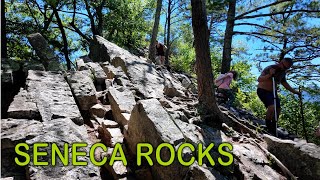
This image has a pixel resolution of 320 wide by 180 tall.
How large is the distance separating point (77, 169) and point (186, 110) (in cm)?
317

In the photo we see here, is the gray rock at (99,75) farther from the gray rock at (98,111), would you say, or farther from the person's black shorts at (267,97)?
the person's black shorts at (267,97)

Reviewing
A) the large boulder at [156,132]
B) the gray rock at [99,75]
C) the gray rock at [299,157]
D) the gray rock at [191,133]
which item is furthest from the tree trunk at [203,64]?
the gray rock at [99,75]

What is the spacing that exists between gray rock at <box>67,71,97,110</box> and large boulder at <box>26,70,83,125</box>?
0.16m

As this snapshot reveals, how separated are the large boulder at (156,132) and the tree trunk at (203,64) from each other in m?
1.76

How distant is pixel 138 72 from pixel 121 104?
3158mm

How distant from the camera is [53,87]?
610cm

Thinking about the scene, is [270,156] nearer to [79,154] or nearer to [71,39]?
[79,154]

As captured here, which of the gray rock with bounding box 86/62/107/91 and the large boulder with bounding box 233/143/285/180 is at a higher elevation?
the gray rock with bounding box 86/62/107/91

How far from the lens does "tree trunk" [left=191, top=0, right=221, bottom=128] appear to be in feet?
19.0

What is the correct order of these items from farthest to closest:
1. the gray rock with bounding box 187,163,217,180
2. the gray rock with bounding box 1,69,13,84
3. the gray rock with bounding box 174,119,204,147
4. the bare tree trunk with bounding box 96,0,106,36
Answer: the bare tree trunk with bounding box 96,0,106,36, the gray rock with bounding box 1,69,13,84, the gray rock with bounding box 174,119,204,147, the gray rock with bounding box 187,163,217,180

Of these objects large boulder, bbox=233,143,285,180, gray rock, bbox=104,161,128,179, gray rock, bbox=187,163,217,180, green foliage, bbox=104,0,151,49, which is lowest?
large boulder, bbox=233,143,285,180

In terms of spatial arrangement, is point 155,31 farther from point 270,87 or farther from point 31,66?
point 270,87

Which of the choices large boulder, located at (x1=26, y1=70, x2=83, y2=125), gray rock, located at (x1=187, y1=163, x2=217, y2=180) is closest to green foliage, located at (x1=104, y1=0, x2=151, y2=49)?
large boulder, located at (x1=26, y1=70, x2=83, y2=125)

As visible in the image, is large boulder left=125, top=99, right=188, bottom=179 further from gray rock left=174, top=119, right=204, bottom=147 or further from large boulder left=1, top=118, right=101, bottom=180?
large boulder left=1, top=118, right=101, bottom=180
